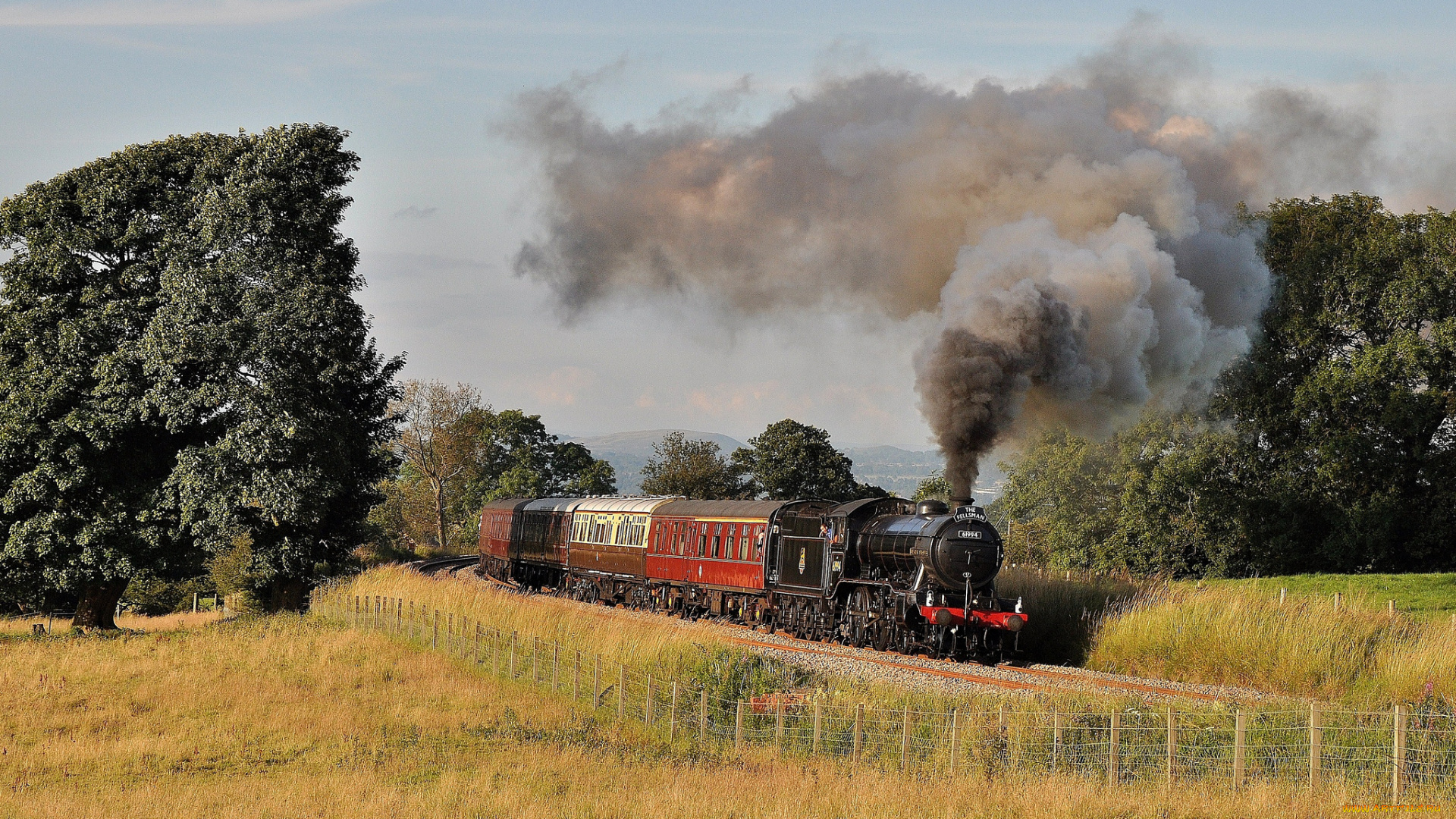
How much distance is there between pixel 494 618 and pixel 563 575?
51.7 feet

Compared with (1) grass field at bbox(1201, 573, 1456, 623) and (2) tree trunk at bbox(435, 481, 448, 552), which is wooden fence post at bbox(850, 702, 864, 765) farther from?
(2) tree trunk at bbox(435, 481, 448, 552)

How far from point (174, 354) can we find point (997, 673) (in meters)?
17.3

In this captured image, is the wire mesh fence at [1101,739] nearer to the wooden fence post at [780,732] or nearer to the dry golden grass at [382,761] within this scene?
the wooden fence post at [780,732]

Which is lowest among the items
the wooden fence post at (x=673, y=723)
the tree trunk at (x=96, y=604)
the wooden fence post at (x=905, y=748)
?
the tree trunk at (x=96, y=604)

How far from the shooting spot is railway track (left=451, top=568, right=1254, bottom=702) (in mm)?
15500

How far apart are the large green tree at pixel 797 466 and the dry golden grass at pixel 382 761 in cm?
4511

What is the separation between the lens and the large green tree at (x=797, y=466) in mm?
65750

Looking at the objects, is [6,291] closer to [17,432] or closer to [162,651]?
[17,432]


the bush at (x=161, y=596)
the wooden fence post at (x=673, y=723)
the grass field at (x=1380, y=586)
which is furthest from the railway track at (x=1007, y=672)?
the bush at (x=161, y=596)

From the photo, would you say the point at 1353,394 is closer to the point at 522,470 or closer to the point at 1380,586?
the point at 1380,586

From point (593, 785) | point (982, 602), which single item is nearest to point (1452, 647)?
point (982, 602)

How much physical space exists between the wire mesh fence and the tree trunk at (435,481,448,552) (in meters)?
61.4

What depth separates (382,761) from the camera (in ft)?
44.2

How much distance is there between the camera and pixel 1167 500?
136ft
